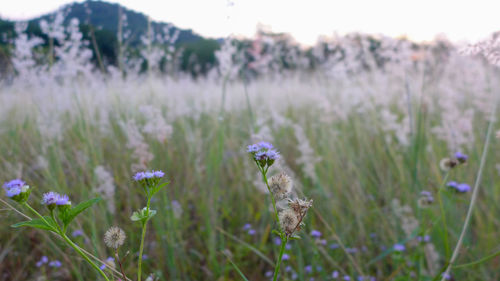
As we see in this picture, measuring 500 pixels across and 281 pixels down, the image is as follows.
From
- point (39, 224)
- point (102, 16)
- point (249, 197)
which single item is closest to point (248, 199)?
point (249, 197)

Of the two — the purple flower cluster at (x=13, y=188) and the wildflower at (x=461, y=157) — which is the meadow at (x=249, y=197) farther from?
the purple flower cluster at (x=13, y=188)

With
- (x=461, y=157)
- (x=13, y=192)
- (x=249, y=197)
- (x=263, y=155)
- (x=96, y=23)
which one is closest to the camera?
(x=13, y=192)

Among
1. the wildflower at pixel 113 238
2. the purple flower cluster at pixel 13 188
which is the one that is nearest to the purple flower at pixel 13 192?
the purple flower cluster at pixel 13 188

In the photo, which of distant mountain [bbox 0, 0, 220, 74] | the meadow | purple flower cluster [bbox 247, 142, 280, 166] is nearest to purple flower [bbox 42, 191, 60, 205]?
purple flower cluster [bbox 247, 142, 280, 166]

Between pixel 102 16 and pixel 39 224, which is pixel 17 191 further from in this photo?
pixel 102 16

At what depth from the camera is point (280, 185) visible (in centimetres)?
70

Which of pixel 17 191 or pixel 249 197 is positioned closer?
pixel 17 191

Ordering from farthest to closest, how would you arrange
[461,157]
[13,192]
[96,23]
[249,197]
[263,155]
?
[96,23] → [249,197] → [461,157] → [263,155] → [13,192]

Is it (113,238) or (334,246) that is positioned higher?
(113,238)

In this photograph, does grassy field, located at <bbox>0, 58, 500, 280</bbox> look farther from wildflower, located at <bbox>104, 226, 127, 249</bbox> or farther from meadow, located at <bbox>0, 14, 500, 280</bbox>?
wildflower, located at <bbox>104, 226, 127, 249</bbox>

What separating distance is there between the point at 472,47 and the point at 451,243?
42.9 inches

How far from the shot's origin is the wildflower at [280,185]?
2.28 ft

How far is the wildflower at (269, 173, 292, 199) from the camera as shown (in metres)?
0.69

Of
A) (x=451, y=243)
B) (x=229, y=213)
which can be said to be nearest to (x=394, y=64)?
(x=451, y=243)
